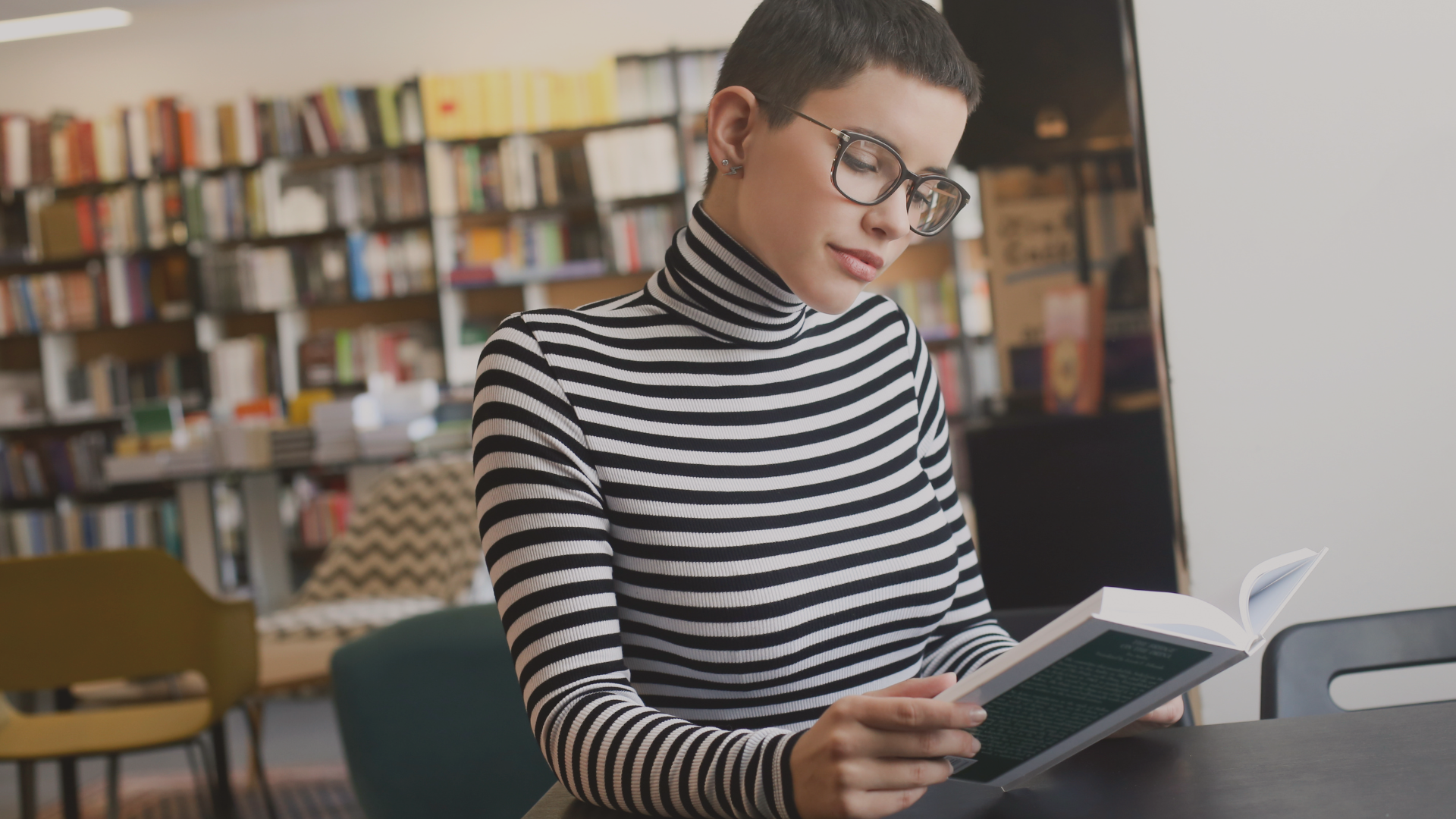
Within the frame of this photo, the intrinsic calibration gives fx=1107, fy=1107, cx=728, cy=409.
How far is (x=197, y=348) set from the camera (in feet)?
17.2

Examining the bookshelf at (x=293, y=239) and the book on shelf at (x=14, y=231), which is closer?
the bookshelf at (x=293, y=239)

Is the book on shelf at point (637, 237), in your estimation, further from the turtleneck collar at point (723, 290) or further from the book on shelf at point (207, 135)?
the turtleneck collar at point (723, 290)

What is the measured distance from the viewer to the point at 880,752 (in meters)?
0.64

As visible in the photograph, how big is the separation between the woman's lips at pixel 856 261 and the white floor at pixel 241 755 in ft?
9.92

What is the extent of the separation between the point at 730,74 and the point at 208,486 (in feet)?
14.6

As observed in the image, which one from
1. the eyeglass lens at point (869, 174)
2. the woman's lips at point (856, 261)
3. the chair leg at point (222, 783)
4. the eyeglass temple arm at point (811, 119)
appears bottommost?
the chair leg at point (222, 783)

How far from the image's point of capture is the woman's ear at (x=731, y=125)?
90 cm

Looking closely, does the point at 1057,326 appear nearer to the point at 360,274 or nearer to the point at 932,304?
the point at 932,304

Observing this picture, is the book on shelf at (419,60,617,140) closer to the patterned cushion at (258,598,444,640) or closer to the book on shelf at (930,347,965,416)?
the book on shelf at (930,347,965,416)

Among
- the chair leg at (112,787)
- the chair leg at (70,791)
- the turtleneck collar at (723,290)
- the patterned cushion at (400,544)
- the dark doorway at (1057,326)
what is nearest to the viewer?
the turtleneck collar at (723,290)

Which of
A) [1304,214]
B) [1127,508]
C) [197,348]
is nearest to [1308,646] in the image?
[1127,508]

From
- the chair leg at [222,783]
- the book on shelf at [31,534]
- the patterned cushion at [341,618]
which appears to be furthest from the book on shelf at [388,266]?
the chair leg at [222,783]

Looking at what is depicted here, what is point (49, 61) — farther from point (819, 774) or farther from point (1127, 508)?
point (819, 774)

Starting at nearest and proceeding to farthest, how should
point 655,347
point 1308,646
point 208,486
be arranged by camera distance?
point 655,347, point 1308,646, point 208,486
